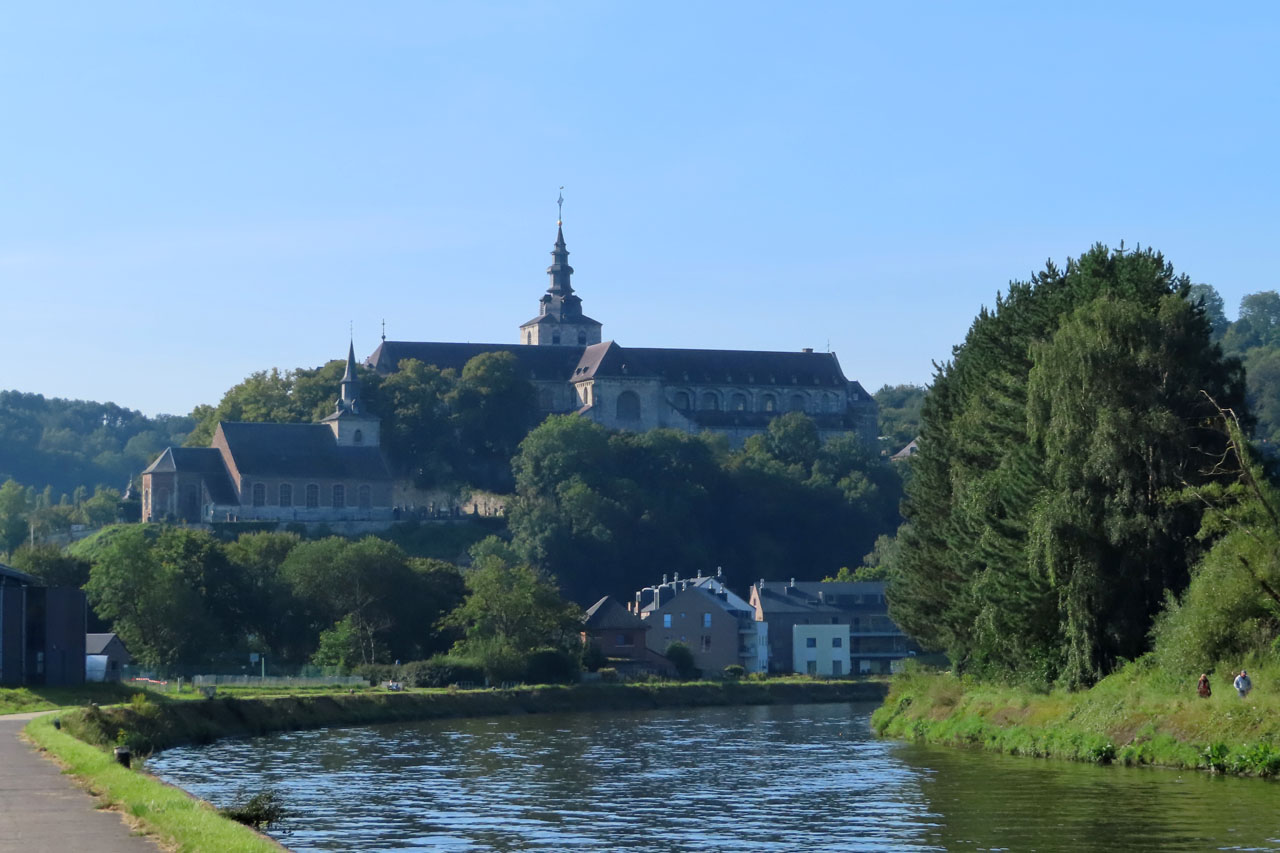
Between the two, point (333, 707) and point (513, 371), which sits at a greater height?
point (513, 371)

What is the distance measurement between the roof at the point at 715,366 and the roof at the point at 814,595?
4960cm

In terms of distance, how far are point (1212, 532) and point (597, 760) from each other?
13.5 metres

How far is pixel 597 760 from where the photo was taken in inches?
1614

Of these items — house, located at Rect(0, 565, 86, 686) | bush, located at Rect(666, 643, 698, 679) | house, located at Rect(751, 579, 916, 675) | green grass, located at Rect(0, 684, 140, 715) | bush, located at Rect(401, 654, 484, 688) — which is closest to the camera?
green grass, located at Rect(0, 684, 140, 715)

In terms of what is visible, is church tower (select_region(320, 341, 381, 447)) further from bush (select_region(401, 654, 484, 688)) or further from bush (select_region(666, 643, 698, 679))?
bush (select_region(401, 654, 484, 688))

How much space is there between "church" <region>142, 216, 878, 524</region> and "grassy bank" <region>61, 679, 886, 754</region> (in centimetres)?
5066

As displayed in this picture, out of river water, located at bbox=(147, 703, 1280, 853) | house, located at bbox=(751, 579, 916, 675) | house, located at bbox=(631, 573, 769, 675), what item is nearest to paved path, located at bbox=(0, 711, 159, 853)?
river water, located at bbox=(147, 703, 1280, 853)

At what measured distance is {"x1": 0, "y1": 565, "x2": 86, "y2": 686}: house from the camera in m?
51.6

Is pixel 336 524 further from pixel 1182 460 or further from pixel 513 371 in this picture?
pixel 1182 460

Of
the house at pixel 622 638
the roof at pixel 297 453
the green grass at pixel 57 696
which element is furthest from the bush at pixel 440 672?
the roof at pixel 297 453

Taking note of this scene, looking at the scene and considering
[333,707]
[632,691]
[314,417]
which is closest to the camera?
[333,707]

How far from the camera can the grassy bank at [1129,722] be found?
106 ft

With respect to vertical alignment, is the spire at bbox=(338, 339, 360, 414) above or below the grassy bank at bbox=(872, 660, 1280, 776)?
above

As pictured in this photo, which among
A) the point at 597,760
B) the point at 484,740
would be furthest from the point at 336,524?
the point at 597,760
